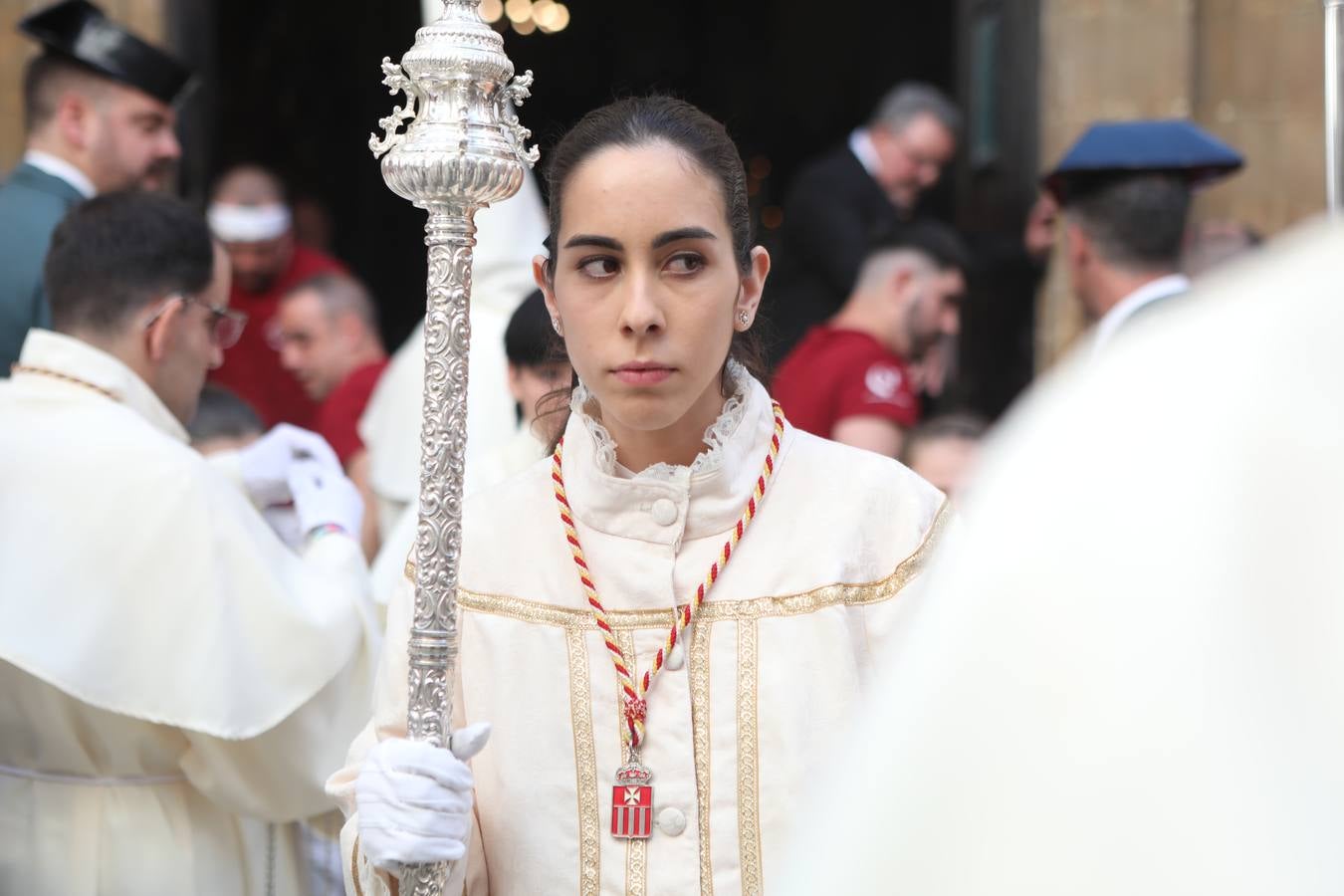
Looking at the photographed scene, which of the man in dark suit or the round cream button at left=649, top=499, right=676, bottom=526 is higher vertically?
the man in dark suit

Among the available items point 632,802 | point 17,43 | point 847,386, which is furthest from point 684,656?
point 17,43

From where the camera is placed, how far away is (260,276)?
7.46 m

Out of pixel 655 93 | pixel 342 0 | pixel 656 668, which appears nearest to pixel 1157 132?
pixel 655 93

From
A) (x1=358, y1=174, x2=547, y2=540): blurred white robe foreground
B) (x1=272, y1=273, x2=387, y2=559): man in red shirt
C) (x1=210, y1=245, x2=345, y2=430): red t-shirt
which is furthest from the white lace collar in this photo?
(x1=210, y1=245, x2=345, y2=430): red t-shirt

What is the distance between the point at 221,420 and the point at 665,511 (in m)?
2.59

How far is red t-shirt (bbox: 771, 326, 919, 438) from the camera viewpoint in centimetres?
558

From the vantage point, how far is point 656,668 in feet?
8.24

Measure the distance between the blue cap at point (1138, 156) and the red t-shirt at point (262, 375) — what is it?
309cm

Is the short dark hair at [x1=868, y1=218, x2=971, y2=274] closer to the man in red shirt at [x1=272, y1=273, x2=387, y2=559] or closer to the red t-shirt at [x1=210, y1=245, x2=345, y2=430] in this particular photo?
the man in red shirt at [x1=272, y1=273, x2=387, y2=559]

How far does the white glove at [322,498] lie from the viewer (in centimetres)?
390

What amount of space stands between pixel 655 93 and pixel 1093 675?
6.78 feet

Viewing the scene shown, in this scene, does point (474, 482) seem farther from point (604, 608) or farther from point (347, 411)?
point (347, 411)

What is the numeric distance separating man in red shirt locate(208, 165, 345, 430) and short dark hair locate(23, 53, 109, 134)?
191cm

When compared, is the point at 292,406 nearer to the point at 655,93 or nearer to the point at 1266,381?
the point at 655,93
